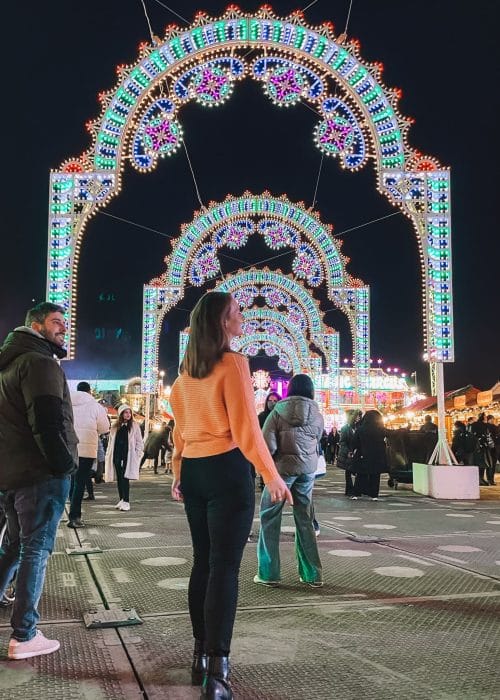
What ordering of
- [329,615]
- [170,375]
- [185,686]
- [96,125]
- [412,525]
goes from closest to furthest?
1. [185,686]
2. [329,615]
3. [412,525]
4. [96,125]
5. [170,375]

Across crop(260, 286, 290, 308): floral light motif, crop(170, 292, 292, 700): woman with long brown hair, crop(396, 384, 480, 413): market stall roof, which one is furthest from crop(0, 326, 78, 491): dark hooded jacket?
crop(260, 286, 290, 308): floral light motif

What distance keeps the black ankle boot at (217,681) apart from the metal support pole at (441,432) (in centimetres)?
1042

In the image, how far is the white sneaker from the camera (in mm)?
3424

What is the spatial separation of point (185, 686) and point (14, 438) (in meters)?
1.61

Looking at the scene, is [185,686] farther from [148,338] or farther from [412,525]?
[148,338]

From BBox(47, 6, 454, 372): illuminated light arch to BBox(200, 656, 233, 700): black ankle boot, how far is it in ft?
34.5

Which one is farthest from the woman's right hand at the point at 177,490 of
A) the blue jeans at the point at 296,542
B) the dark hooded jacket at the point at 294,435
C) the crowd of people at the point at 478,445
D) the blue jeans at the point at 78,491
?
the crowd of people at the point at 478,445

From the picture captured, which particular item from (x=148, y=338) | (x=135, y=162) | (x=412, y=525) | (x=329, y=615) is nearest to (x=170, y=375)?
(x=148, y=338)

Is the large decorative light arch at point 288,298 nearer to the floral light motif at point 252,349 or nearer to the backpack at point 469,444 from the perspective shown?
the floral light motif at point 252,349

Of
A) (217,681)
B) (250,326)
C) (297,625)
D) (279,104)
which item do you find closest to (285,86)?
(279,104)

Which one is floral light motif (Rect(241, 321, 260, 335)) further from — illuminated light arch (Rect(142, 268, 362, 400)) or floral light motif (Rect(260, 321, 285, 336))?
→ illuminated light arch (Rect(142, 268, 362, 400))

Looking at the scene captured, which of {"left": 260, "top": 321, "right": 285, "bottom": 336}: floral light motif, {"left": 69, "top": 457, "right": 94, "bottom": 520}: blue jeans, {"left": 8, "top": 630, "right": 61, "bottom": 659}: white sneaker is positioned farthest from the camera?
{"left": 260, "top": 321, "right": 285, "bottom": 336}: floral light motif

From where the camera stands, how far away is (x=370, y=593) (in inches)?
191

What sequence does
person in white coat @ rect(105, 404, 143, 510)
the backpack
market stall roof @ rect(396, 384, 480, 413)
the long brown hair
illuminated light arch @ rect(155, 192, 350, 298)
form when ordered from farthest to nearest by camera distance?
market stall roof @ rect(396, 384, 480, 413), illuminated light arch @ rect(155, 192, 350, 298), the backpack, person in white coat @ rect(105, 404, 143, 510), the long brown hair
